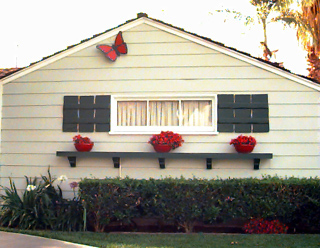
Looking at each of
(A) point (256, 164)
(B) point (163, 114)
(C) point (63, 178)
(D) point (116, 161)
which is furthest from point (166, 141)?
(C) point (63, 178)

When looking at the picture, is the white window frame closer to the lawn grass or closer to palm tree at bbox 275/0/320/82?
the lawn grass

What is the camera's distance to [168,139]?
8453mm

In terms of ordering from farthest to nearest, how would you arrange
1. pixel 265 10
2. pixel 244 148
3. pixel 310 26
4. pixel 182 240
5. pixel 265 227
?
pixel 265 10 < pixel 310 26 < pixel 244 148 < pixel 265 227 < pixel 182 240

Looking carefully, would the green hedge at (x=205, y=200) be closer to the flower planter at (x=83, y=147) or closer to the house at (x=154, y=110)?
the house at (x=154, y=110)

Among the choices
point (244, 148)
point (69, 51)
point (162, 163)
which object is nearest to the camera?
point (244, 148)

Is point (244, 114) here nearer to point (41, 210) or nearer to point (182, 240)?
point (182, 240)

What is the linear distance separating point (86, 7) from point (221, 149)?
35.8 ft

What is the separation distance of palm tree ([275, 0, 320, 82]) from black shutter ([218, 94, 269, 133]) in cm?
411

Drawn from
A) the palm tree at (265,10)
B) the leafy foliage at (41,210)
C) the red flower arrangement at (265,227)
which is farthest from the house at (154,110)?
the palm tree at (265,10)

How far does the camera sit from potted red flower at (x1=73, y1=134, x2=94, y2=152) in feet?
28.6

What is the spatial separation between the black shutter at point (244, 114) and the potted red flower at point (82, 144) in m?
2.81

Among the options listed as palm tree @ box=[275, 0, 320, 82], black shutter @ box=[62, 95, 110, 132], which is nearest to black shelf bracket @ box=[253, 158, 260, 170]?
black shutter @ box=[62, 95, 110, 132]

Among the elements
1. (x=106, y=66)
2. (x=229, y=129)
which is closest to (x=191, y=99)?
(x=229, y=129)

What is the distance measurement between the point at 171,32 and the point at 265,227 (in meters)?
4.53
